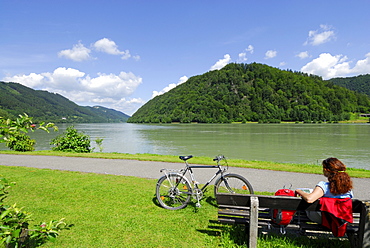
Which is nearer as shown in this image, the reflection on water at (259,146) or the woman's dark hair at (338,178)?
the woman's dark hair at (338,178)

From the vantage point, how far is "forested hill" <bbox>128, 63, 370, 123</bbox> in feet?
497

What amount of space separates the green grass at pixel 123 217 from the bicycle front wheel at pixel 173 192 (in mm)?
200

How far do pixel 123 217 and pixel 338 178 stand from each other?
3.78 m

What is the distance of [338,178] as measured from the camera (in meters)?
3.35

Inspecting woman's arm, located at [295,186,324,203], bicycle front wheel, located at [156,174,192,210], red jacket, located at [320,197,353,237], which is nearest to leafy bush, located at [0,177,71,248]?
bicycle front wheel, located at [156,174,192,210]

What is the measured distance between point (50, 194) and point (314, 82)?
205186 millimetres

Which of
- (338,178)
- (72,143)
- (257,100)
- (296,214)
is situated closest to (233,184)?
(296,214)

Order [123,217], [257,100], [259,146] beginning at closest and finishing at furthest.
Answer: [123,217] < [259,146] < [257,100]

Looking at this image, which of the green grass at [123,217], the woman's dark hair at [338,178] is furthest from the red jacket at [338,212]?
the green grass at [123,217]

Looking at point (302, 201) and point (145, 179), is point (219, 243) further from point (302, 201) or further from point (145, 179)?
point (145, 179)

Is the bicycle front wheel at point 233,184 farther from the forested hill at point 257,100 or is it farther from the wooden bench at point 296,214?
the forested hill at point 257,100

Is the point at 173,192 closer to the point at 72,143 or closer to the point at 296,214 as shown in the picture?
the point at 296,214

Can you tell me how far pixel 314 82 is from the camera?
184 metres

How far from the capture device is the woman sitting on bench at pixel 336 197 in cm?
331
